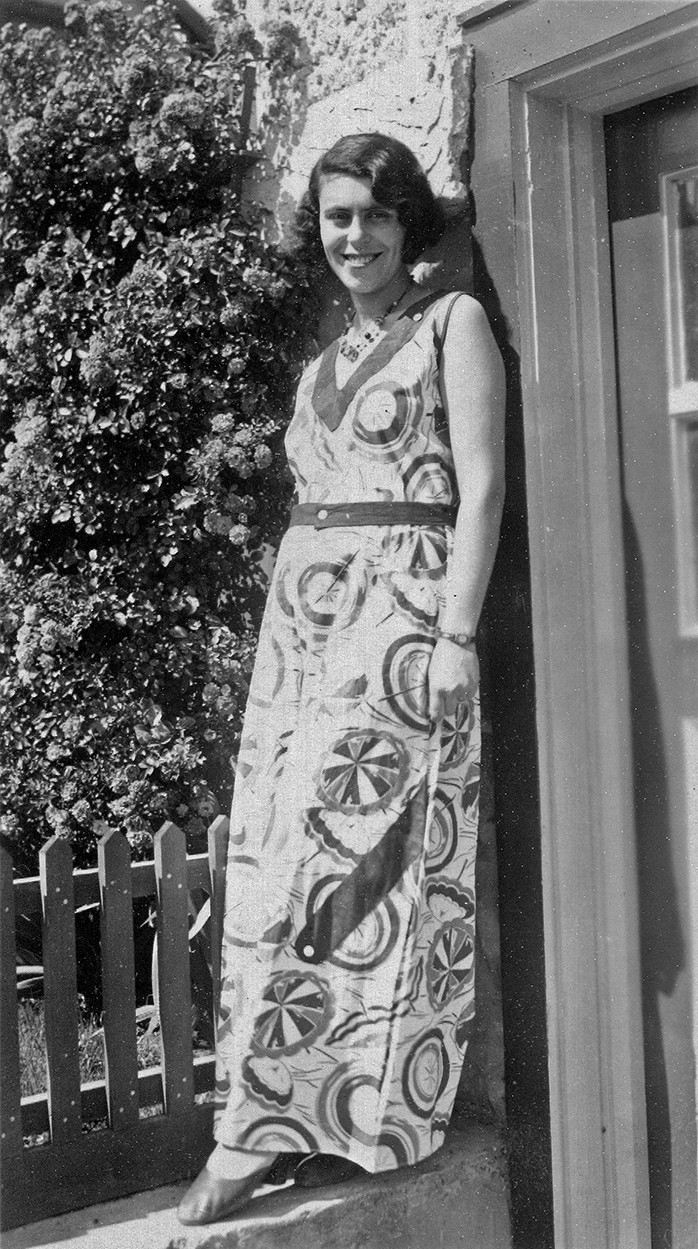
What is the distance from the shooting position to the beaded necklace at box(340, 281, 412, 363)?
252cm

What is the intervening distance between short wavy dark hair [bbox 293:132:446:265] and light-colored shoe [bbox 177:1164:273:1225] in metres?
1.90

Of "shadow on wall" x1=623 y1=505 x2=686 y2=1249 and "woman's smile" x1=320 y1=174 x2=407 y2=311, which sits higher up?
"woman's smile" x1=320 y1=174 x2=407 y2=311

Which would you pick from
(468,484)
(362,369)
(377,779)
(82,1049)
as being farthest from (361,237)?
(82,1049)

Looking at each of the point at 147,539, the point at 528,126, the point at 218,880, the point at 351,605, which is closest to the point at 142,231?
the point at 147,539

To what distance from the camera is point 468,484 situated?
2.40 metres

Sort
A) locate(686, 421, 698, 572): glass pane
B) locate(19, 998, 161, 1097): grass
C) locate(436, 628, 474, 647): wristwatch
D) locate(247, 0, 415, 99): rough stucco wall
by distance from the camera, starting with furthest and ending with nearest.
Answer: locate(19, 998, 161, 1097): grass
locate(247, 0, 415, 99): rough stucco wall
locate(436, 628, 474, 647): wristwatch
locate(686, 421, 698, 572): glass pane

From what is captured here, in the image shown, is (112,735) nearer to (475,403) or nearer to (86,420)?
(86,420)

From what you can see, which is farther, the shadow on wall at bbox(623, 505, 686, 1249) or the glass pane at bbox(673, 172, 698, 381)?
the shadow on wall at bbox(623, 505, 686, 1249)

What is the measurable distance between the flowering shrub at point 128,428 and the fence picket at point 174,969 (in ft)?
1.57

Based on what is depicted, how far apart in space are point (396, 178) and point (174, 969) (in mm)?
1769

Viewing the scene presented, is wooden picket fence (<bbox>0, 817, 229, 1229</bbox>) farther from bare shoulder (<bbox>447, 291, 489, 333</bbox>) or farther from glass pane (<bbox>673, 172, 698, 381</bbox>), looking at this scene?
glass pane (<bbox>673, 172, 698, 381</bbox>)

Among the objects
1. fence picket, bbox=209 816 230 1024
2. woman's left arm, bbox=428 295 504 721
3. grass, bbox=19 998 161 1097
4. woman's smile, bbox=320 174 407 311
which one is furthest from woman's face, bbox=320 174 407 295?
grass, bbox=19 998 161 1097

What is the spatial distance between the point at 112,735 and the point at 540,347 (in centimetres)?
155

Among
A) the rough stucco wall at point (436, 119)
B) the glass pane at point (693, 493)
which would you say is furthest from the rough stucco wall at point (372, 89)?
the glass pane at point (693, 493)
